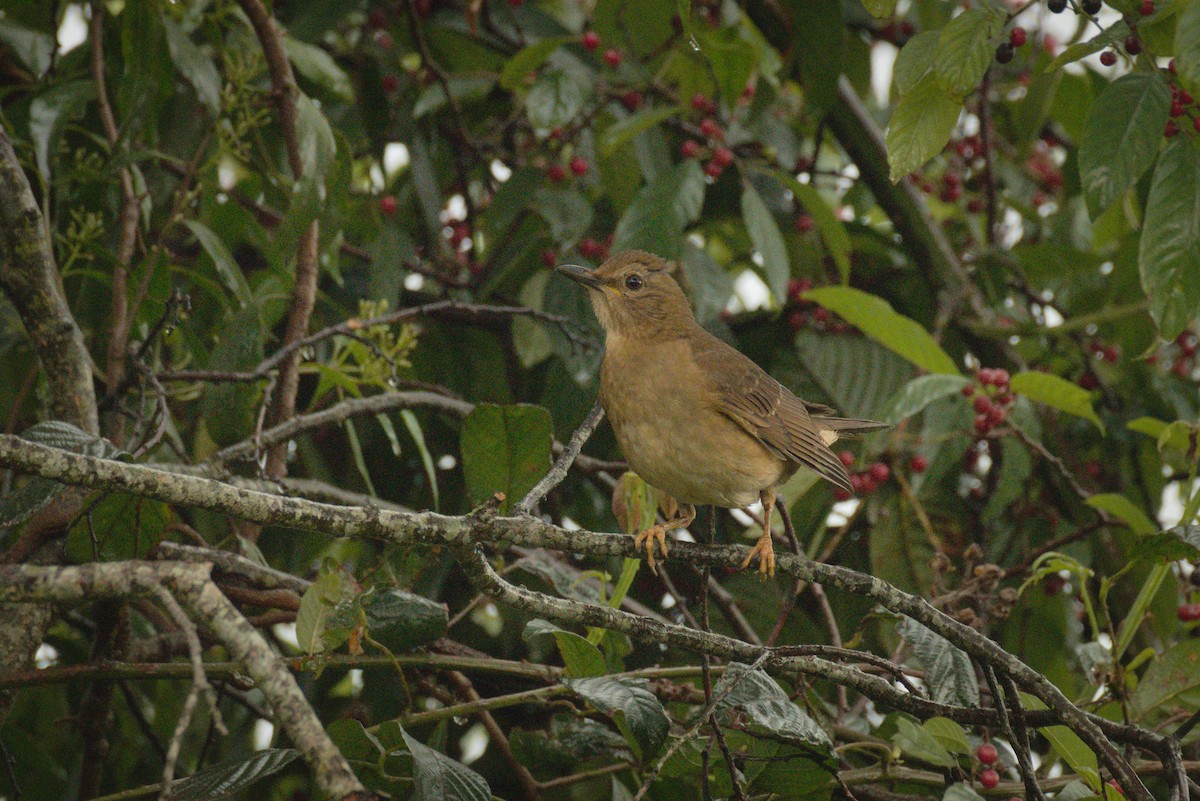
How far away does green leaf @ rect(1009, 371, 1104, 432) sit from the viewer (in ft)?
12.3

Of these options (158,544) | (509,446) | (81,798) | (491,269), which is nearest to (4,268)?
(158,544)

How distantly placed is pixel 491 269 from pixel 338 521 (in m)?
2.81

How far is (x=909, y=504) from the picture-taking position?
4523mm

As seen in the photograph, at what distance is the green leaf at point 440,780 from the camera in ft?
7.78

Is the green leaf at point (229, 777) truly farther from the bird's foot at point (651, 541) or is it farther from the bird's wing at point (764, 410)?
the bird's wing at point (764, 410)

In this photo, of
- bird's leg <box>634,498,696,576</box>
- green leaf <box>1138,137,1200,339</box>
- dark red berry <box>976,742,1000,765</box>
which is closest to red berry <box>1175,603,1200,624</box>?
dark red berry <box>976,742,1000,765</box>

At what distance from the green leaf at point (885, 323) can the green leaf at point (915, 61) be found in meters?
1.24

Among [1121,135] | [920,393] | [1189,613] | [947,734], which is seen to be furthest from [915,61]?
[1189,613]

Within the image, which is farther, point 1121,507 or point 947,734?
point 1121,507

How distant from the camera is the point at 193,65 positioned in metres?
3.55

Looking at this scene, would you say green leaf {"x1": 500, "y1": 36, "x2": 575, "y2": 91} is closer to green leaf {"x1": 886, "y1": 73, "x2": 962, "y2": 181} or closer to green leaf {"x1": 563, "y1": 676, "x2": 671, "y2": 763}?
green leaf {"x1": 886, "y1": 73, "x2": 962, "y2": 181}

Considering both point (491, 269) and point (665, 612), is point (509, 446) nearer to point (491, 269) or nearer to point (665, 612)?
point (665, 612)

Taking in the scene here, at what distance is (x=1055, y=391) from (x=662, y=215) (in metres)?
1.38

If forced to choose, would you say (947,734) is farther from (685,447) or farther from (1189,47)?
(1189,47)
